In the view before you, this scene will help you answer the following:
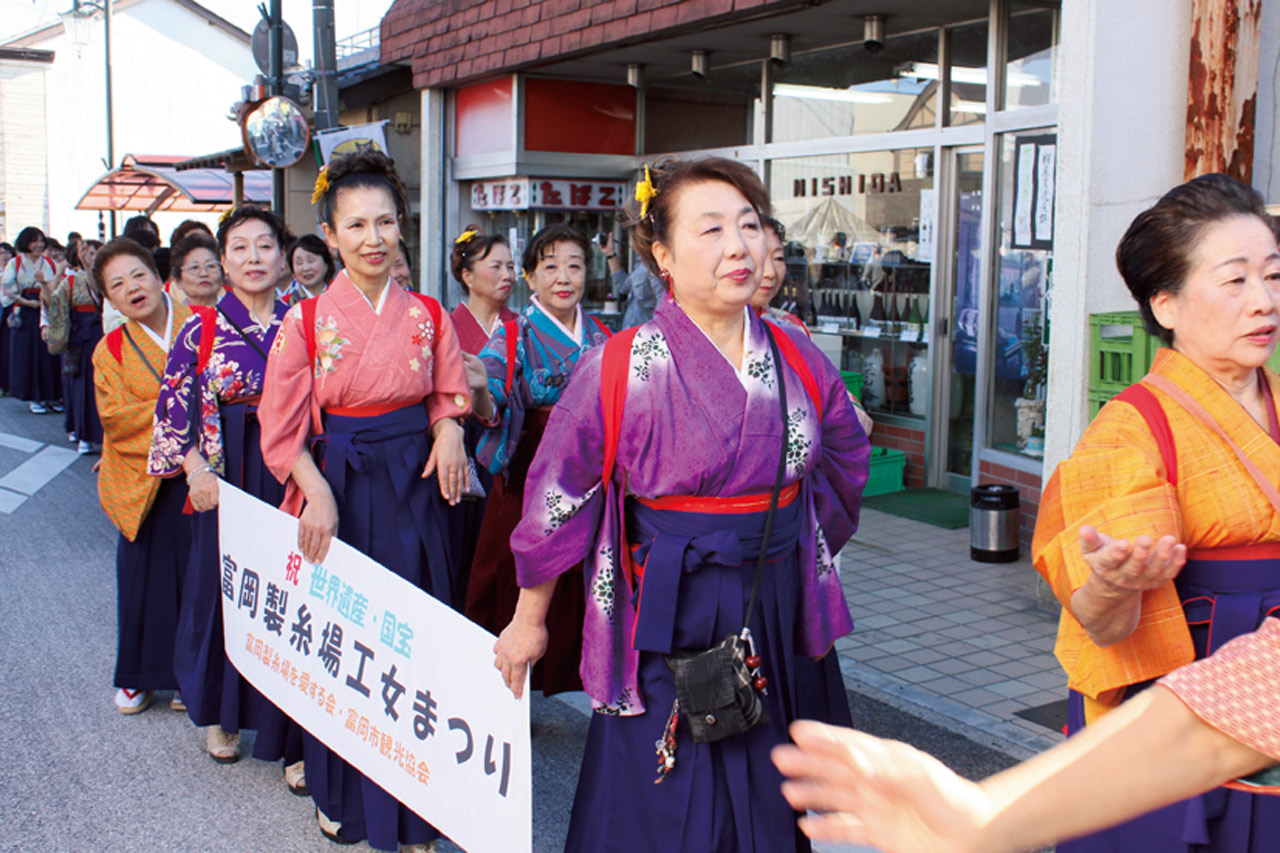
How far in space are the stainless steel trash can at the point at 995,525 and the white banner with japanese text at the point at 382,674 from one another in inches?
169

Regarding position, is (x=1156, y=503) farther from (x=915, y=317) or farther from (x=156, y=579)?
(x=915, y=317)

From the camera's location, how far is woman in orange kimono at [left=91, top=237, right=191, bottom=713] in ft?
15.7

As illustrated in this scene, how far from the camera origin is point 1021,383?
7.67 metres

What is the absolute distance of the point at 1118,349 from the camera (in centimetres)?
521

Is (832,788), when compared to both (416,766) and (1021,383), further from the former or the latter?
(1021,383)

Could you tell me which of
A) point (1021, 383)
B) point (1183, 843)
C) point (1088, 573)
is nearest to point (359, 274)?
point (1088, 573)

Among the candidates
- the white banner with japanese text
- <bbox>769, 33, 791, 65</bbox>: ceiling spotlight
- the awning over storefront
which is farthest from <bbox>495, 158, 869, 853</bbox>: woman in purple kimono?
the awning over storefront

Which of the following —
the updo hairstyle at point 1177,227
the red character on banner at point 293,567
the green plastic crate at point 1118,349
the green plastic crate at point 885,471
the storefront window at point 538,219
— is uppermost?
the storefront window at point 538,219

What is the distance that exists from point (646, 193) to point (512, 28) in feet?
26.3

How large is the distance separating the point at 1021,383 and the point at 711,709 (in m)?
5.77

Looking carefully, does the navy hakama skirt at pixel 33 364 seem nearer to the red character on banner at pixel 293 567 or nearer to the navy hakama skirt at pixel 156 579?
the navy hakama skirt at pixel 156 579

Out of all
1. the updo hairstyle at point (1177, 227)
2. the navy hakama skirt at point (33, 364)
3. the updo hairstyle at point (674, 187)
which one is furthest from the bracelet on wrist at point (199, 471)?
the navy hakama skirt at point (33, 364)

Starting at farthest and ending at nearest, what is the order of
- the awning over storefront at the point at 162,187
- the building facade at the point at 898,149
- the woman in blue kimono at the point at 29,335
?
the awning over storefront at the point at 162,187
the woman in blue kimono at the point at 29,335
the building facade at the point at 898,149

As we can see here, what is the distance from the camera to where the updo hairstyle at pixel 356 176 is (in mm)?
3605
